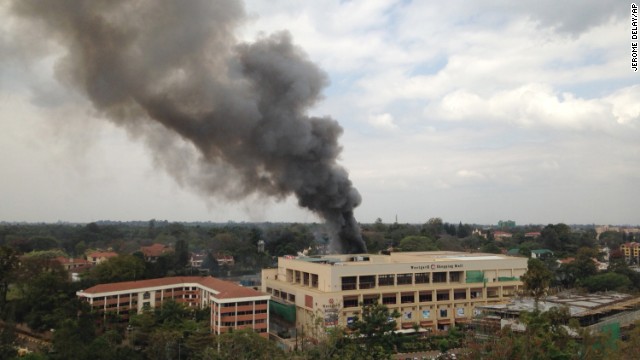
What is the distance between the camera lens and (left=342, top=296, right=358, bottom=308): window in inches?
1351

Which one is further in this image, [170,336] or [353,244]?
[353,244]

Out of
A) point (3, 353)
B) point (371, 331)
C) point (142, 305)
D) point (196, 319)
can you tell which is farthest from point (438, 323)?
point (3, 353)

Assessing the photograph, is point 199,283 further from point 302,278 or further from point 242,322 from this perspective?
point 242,322

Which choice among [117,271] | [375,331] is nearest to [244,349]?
[375,331]

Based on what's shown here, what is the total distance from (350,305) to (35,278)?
23.2m

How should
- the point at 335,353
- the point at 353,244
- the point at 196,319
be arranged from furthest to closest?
the point at 353,244 → the point at 196,319 → the point at 335,353

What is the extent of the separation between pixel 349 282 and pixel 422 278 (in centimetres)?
574

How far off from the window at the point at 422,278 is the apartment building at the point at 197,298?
36.8ft

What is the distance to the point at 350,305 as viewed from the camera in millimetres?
34531

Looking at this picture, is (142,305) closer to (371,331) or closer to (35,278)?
(35,278)

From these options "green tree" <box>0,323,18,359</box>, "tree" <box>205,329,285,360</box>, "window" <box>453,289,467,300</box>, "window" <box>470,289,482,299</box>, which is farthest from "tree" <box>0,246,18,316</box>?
"window" <box>470,289,482,299</box>

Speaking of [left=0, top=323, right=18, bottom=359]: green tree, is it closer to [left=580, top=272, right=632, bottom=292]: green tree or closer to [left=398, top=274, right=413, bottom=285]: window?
[left=398, top=274, right=413, bottom=285]: window

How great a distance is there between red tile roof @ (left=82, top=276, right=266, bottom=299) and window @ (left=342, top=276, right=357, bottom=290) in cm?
568

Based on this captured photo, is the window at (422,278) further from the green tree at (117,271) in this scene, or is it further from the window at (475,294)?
the green tree at (117,271)
